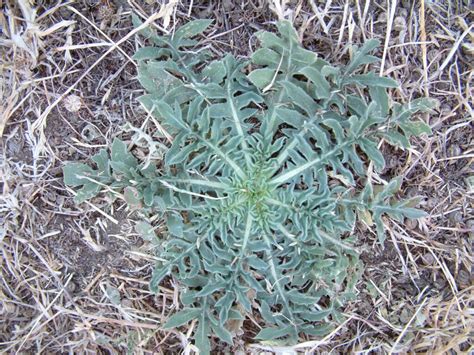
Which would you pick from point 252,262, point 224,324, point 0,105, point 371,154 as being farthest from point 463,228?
point 0,105

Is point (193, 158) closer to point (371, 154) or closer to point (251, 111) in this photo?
point (251, 111)

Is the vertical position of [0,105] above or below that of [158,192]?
above

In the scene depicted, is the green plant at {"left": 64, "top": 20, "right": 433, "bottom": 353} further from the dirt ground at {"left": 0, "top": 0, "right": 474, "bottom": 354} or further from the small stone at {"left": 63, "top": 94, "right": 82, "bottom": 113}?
the small stone at {"left": 63, "top": 94, "right": 82, "bottom": 113}

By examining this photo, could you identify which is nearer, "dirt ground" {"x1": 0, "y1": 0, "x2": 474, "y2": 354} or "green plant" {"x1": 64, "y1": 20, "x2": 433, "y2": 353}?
"green plant" {"x1": 64, "y1": 20, "x2": 433, "y2": 353}

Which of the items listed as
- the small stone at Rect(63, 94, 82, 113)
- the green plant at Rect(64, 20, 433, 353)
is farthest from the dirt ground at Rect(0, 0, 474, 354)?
the green plant at Rect(64, 20, 433, 353)

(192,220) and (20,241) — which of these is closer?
(192,220)
